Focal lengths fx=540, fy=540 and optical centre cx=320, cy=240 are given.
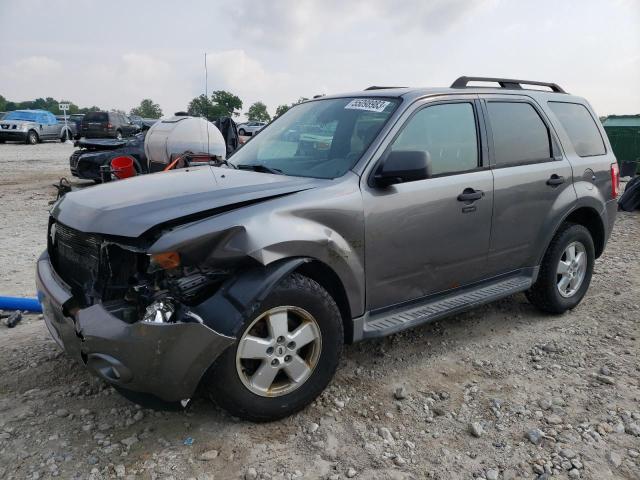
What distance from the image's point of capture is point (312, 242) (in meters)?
2.90

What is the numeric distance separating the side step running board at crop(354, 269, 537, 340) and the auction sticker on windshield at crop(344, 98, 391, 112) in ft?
4.32

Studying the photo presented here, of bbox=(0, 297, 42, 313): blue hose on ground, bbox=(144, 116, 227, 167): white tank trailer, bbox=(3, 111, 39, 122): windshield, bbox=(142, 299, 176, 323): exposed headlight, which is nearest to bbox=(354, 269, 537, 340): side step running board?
bbox=(142, 299, 176, 323): exposed headlight

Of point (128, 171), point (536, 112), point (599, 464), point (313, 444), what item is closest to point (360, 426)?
point (313, 444)

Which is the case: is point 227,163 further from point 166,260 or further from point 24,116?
point 24,116

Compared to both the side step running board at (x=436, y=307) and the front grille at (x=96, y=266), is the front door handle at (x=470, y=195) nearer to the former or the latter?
the side step running board at (x=436, y=307)

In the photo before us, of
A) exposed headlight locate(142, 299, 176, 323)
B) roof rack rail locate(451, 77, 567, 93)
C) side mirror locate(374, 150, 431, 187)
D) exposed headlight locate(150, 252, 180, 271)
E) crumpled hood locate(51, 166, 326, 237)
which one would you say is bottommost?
exposed headlight locate(142, 299, 176, 323)

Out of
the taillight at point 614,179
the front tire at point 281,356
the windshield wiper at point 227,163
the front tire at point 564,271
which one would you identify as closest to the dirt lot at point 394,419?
the front tire at point 281,356

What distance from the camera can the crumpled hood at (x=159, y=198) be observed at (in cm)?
265

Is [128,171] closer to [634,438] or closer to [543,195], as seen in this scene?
[543,195]

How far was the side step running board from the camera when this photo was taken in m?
3.27

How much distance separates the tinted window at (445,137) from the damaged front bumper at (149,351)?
1.72 meters

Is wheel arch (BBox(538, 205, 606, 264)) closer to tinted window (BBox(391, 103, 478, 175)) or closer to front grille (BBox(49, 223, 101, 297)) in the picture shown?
tinted window (BBox(391, 103, 478, 175))

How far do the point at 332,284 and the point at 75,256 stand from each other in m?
1.45

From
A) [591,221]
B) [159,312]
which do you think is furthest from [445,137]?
[159,312]
